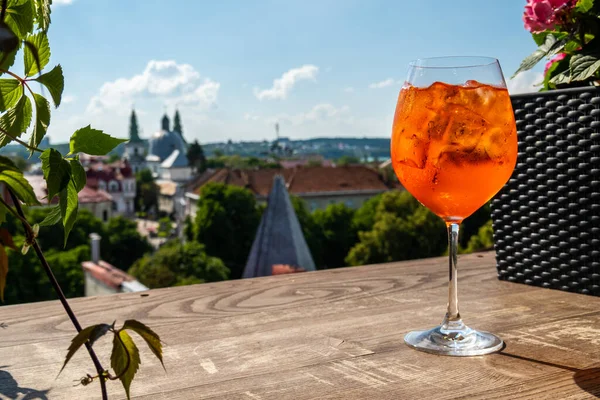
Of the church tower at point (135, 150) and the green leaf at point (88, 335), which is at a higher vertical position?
the church tower at point (135, 150)

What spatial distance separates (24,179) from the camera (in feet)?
0.84

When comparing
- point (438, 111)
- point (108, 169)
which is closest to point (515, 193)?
point (438, 111)

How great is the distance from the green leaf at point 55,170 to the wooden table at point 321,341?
247 mm

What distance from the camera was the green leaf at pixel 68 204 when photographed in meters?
0.30

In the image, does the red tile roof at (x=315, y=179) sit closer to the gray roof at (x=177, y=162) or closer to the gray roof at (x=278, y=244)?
the gray roof at (x=177, y=162)

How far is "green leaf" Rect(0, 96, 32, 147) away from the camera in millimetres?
299

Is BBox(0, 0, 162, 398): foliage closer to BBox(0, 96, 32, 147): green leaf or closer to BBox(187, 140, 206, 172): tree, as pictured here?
BBox(0, 96, 32, 147): green leaf

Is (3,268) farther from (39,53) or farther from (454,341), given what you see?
(454,341)

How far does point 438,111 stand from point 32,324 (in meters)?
0.48

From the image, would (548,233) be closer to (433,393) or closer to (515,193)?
(515,193)

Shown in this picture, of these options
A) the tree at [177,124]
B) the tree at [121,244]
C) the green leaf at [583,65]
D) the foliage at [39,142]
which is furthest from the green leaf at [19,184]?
the tree at [177,124]

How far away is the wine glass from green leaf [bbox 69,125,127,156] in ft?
1.20

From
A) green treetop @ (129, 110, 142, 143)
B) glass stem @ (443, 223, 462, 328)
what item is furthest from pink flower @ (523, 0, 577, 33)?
green treetop @ (129, 110, 142, 143)

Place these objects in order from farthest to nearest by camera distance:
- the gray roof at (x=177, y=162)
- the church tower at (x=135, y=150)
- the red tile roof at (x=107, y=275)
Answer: the church tower at (x=135, y=150)
the gray roof at (x=177, y=162)
the red tile roof at (x=107, y=275)
